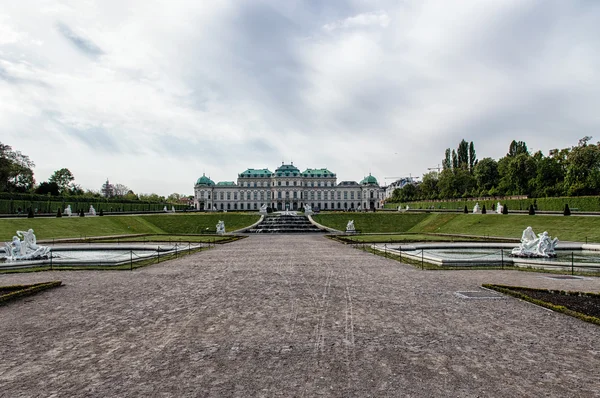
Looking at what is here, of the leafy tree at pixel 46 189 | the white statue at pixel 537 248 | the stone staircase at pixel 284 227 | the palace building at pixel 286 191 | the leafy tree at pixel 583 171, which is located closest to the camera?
the white statue at pixel 537 248

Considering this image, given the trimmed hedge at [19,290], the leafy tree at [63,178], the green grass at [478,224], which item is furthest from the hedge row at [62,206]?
the trimmed hedge at [19,290]

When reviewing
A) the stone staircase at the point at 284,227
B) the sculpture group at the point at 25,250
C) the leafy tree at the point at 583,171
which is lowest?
the stone staircase at the point at 284,227

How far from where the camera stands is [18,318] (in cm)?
727

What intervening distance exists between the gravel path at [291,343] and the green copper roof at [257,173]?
110 metres

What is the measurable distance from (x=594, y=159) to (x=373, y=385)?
197 ft

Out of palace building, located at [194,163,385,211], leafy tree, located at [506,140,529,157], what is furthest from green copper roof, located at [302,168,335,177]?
leafy tree, located at [506,140,529,157]

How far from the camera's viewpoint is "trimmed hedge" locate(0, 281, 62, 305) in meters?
8.60

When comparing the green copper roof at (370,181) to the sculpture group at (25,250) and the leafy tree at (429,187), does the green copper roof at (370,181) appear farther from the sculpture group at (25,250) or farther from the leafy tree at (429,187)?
the sculpture group at (25,250)

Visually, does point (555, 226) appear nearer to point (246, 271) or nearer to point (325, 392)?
point (246, 271)

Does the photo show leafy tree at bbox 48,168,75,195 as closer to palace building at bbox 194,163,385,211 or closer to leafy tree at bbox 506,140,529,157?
palace building at bbox 194,163,385,211

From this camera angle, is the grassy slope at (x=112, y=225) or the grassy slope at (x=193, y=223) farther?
the grassy slope at (x=193, y=223)

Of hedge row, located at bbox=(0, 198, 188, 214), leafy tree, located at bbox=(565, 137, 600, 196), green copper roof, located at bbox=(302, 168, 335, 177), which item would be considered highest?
green copper roof, located at bbox=(302, 168, 335, 177)

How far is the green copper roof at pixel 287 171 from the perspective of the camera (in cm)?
11531

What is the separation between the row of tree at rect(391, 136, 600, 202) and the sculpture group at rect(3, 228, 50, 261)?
185ft
